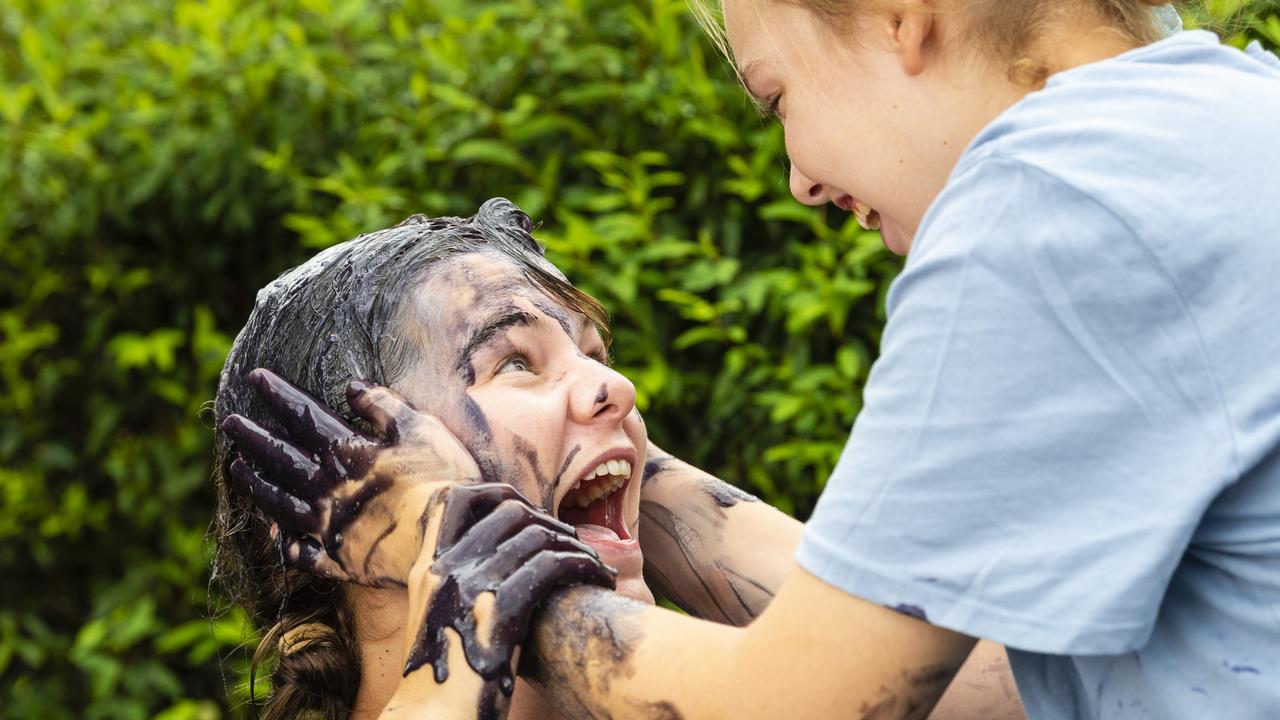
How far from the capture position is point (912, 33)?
1.68 metres

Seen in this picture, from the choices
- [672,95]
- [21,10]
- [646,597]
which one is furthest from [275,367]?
[21,10]

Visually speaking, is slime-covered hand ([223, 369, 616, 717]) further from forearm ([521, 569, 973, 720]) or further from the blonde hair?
the blonde hair

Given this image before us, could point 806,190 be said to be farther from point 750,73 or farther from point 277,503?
point 277,503

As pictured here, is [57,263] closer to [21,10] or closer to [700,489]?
[21,10]

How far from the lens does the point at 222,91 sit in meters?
4.34

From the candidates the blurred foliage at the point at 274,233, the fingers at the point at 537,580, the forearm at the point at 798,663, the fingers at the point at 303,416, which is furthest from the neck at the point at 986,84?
the blurred foliage at the point at 274,233

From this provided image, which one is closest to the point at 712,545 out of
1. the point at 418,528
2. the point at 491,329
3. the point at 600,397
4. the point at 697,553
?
the point at 697,553

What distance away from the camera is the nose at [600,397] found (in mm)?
2271

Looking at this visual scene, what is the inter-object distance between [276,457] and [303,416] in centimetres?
8

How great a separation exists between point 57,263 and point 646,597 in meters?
3.19

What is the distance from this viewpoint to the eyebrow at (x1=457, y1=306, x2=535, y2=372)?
2.28 meters

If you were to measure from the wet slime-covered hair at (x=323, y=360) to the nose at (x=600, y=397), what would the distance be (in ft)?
0.64

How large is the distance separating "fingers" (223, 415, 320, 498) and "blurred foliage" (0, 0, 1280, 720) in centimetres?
159

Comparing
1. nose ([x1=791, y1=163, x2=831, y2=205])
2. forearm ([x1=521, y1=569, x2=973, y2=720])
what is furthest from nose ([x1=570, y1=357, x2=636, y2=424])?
forearm ([x1=521, y1=569, x2=973, y2=720])
